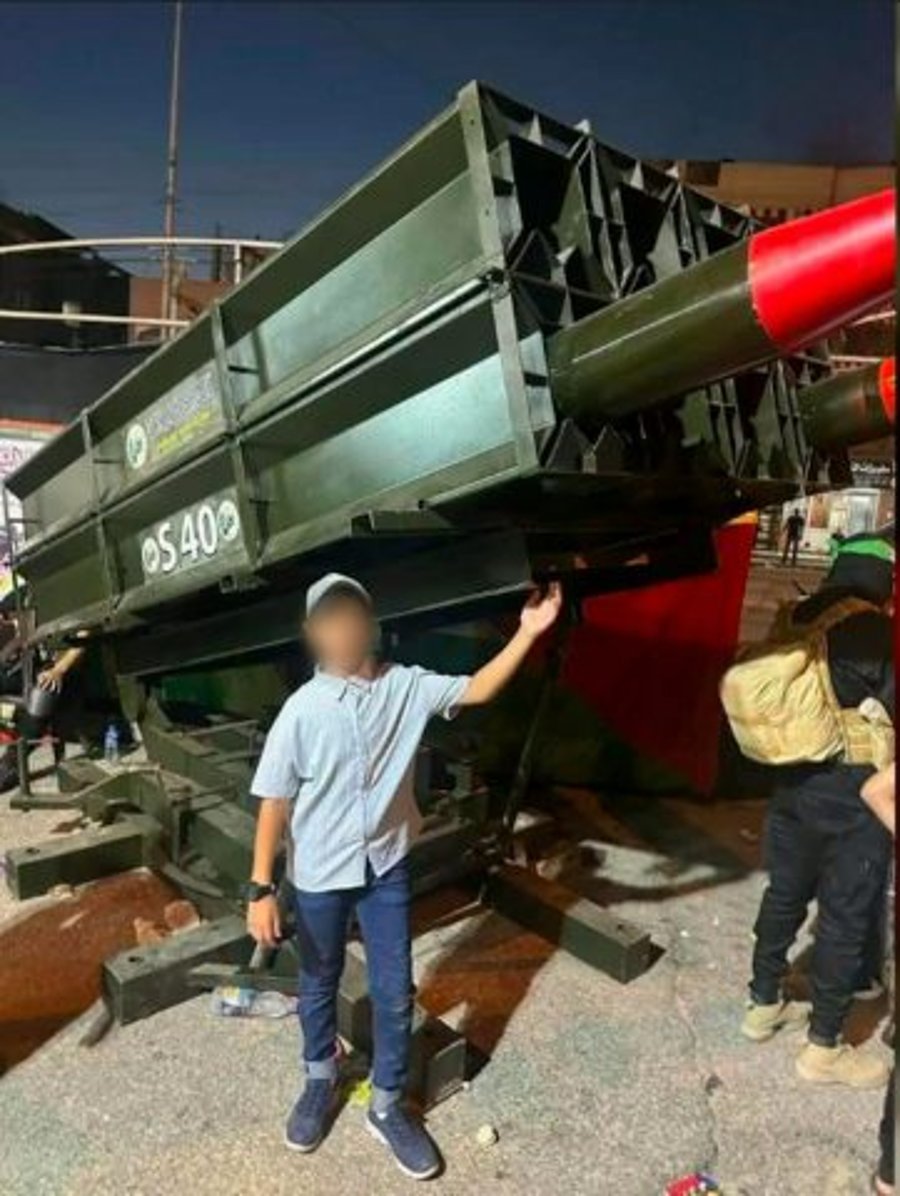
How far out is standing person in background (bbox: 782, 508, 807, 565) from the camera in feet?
46.8

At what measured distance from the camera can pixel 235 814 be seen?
4.62 meters

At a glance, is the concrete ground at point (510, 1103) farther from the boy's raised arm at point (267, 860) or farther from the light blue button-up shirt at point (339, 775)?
the light blue button-up shirt at point (339, 775)

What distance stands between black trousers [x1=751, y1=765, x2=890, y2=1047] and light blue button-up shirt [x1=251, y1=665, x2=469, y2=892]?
1478 mm

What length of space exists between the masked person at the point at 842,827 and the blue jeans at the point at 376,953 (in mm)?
1477

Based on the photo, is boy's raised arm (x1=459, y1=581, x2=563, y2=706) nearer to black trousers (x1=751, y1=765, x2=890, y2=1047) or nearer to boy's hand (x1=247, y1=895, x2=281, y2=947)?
boy's hand (x1=247, y1=895, x2=281, y2=947)

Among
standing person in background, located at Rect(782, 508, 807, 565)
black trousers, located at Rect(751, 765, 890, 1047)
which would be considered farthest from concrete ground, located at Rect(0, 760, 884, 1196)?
standing person in background, located at Rect(782, 508, 807, 565)

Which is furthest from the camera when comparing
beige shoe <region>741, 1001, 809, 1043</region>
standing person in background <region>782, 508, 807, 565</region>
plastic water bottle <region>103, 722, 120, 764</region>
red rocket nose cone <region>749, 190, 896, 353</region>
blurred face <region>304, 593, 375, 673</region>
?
standing person in background <region>782, 508, 807, 565</region>

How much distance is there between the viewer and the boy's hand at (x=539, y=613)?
9.69ft

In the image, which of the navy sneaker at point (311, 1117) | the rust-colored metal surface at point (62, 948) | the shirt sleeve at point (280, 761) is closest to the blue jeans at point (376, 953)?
the navy sneaker at point (311, 1117)

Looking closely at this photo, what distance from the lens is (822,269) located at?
6.72 feet

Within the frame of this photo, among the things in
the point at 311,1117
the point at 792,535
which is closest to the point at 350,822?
the point at 311,1117

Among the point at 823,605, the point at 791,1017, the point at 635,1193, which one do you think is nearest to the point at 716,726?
the point at 791,1017

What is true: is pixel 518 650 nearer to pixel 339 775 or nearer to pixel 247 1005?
pixel 339 775

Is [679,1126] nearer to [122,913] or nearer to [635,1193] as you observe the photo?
[635,1193]
